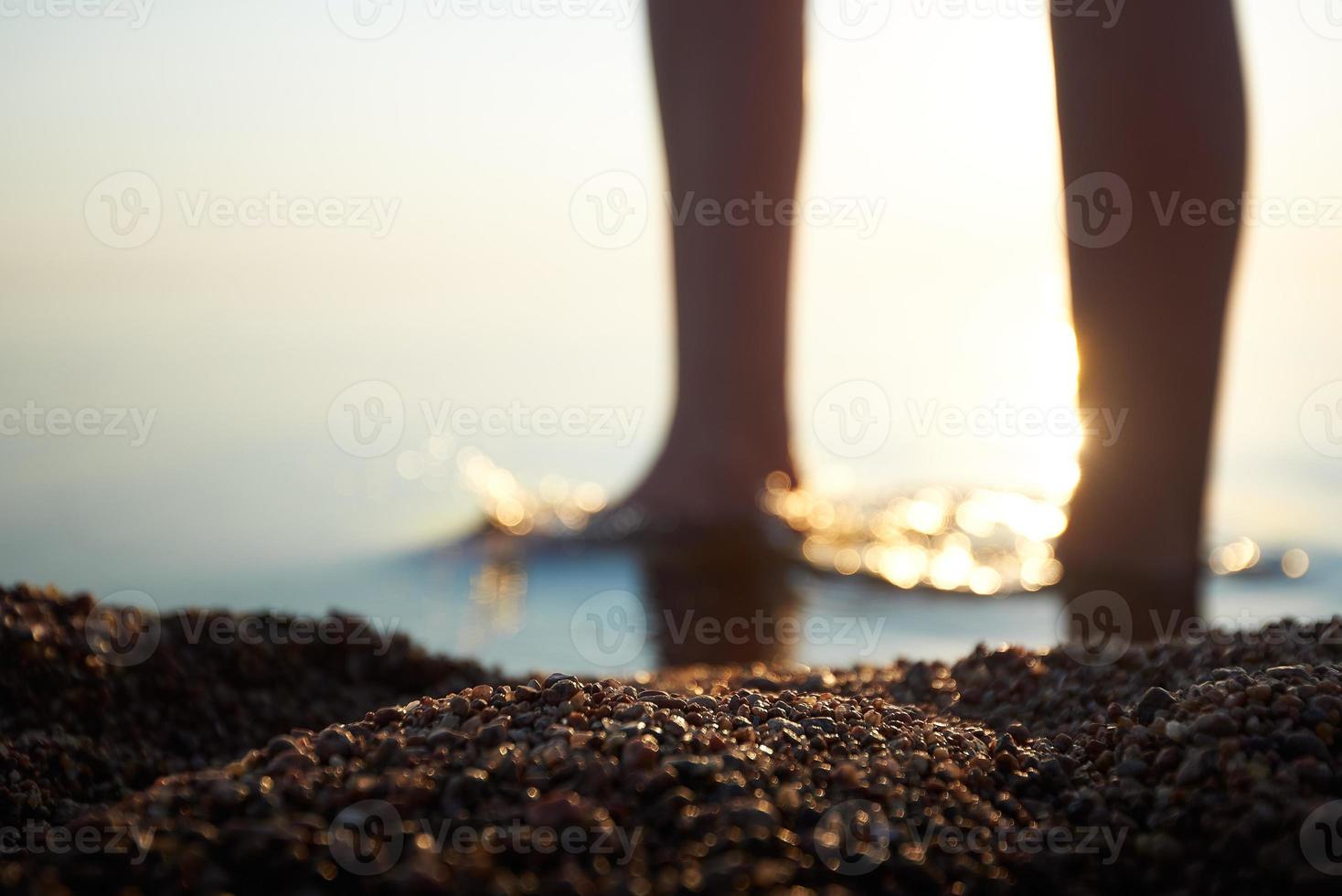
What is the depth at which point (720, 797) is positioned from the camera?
77 centimetres

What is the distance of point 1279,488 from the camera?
3.17 m

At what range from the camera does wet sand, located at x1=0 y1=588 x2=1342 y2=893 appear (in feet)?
2.29

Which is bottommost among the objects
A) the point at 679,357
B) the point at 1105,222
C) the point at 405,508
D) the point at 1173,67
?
the point at 405,508

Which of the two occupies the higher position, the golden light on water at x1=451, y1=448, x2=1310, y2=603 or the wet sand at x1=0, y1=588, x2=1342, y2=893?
the wet sand at x1=0, y1=588, x2=1342, y2=893

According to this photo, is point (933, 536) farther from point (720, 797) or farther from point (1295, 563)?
point (720, 797)

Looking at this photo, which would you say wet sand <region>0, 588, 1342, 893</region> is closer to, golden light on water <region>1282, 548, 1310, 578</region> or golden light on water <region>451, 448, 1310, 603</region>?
golden light on water <region>451, 448, 1310, 603</region>

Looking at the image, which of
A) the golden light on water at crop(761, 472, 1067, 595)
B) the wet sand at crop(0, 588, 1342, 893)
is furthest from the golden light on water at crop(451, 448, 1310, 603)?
the wet sand at crop(0, 588, 1342, 893)

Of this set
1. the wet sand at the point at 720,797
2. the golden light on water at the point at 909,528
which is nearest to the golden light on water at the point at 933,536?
the golden light on water at the point at 909,528

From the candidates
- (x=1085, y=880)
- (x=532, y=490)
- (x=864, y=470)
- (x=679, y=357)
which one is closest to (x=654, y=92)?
(x=679, y=357)

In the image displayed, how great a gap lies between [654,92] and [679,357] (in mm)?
644

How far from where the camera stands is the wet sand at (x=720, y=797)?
0.70 m

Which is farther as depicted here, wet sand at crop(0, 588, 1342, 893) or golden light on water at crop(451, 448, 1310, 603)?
golden light on water at crop(451, 448, 1310, 603)

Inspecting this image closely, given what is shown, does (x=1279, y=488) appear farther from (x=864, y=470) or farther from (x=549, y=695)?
(x=549, y=695)

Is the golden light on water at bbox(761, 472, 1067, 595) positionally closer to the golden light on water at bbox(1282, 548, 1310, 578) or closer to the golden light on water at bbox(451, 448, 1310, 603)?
the golden light on water at bbox(451, 448, 1310, 603)
